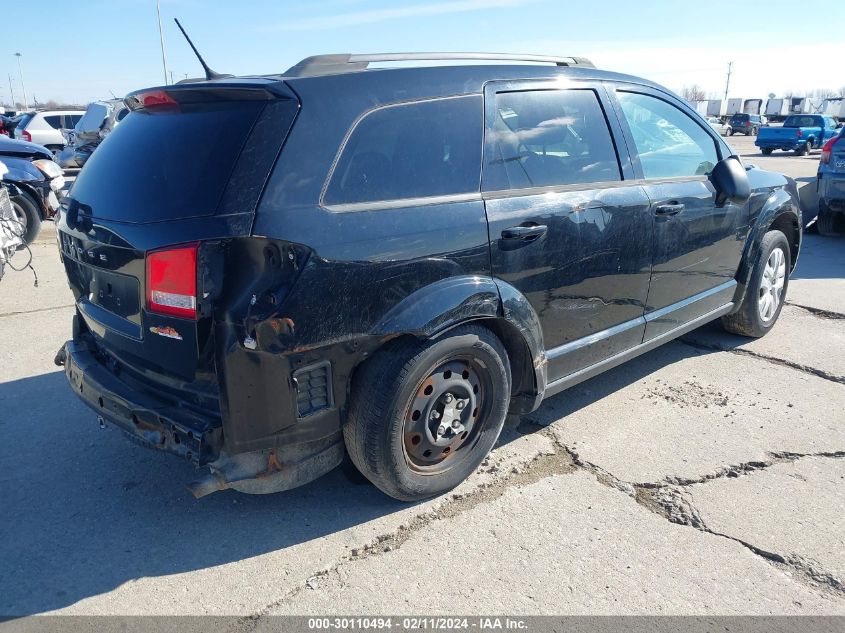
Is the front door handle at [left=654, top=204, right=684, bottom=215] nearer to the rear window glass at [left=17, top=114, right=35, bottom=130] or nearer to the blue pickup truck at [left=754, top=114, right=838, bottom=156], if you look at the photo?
the rear window glass at [left=17, top=114, right=35, bottom=130]

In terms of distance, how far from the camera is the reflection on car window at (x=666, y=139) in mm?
3943

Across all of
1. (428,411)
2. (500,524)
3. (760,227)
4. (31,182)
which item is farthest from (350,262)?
(31,182)

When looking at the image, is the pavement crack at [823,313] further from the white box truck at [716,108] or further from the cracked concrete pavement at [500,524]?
the white box truck at [716,108]

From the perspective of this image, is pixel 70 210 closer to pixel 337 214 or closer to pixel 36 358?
pixel 337 214

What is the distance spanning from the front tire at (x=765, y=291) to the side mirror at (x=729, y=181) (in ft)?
2.75

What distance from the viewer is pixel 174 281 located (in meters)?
2.47

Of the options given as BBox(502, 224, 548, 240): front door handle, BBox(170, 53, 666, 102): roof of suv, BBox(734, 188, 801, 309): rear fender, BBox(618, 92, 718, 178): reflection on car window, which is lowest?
BBox(734, 188, 801, 309): rear fender

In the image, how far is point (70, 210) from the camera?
10.1 feet

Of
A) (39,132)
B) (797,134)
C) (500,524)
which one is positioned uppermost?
(39,132)

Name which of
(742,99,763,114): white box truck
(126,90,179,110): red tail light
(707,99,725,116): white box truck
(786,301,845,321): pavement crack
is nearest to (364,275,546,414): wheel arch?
(126,90,179,110): red tail light

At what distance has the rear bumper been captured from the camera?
255 cm

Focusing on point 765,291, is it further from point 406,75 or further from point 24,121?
point 24,121

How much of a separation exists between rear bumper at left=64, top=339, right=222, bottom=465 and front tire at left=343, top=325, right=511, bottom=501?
58 cm

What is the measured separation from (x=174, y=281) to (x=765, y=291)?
4.55 m
